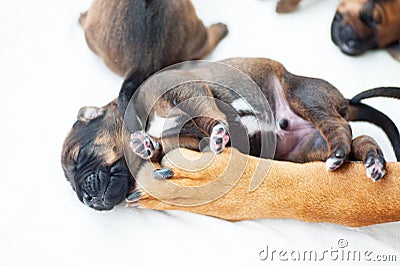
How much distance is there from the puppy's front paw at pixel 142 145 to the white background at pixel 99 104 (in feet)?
0.80

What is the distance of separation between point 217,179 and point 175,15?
3.19ft

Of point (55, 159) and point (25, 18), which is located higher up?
point (25, 18)

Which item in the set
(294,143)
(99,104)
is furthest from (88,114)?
(294,143)

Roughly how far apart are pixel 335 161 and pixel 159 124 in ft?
2.09

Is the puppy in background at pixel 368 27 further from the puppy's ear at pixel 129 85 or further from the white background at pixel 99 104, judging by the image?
the puppy's ear at pixel 129 85

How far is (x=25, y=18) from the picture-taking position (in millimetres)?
3000

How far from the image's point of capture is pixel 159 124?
7.09ft

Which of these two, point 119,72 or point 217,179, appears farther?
point 119,72

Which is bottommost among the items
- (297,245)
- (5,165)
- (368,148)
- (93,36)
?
(297,245)

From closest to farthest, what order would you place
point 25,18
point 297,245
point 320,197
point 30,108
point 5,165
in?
point 320,197, point 297,245, point 5,165, point 30,108, point 25,18

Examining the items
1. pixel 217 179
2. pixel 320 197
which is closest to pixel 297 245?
pixel 320 197

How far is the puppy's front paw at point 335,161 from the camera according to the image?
6.24 ft

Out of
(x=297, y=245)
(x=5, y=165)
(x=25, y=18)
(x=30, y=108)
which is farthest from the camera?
(x=25, y=18)

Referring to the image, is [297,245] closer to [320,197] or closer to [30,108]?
[320,197]
